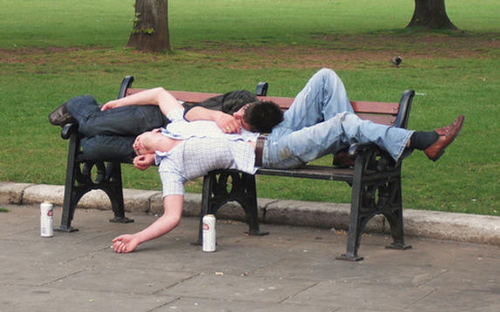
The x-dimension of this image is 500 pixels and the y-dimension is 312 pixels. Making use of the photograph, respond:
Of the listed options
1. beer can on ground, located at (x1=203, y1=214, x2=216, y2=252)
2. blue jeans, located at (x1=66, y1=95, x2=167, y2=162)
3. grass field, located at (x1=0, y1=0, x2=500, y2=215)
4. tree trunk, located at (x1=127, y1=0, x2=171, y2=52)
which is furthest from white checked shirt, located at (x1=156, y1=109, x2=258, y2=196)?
tree trunk, located at (x1=127, y1=0, x2=171, y2=52)

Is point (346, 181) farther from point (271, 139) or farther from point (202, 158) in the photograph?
point (202, 158)

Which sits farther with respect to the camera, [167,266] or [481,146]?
[481,146]

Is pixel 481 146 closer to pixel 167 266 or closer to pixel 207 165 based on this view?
pixel 207 165

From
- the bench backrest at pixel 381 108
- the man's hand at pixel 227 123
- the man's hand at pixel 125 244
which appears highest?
the bench backrest at pixel 381 108

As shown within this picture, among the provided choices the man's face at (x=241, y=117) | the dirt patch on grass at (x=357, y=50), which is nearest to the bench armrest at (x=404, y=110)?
the man's face at (x=241, y=117)

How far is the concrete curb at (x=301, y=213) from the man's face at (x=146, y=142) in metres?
0.85

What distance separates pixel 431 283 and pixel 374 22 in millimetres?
30266

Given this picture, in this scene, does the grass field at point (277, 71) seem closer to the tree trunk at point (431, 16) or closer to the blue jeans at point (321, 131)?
the tree trunk at point (431, 16)

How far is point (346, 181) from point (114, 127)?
5.68 ft

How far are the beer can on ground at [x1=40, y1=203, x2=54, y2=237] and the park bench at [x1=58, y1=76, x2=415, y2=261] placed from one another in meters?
0.21

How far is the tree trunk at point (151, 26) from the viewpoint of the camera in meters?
20.8

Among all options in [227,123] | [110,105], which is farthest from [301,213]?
[110,105]

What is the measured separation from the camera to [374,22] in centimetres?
3494

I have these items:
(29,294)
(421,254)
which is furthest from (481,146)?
(29,294)
